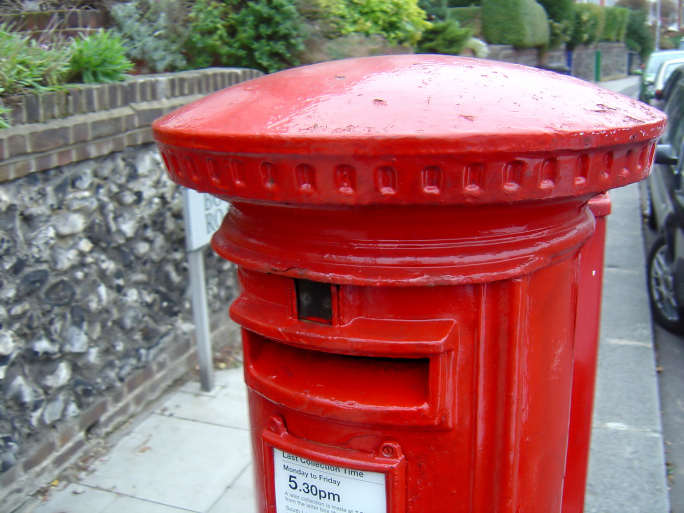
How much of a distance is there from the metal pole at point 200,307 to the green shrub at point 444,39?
5390 mm

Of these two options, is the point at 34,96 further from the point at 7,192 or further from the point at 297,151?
the point at 297,151

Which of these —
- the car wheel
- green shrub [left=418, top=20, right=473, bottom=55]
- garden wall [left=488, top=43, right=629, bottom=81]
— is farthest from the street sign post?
garden wall [left=488, top=43, right=629, bottom=81]

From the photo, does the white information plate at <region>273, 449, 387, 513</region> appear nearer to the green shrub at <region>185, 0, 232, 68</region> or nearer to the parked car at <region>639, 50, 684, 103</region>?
the green shrub at <region>185, 0, 232, 68</region>

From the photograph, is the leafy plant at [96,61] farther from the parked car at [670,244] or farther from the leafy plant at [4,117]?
the parked car at [670,244]

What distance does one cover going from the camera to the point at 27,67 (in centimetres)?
264

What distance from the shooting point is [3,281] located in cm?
237

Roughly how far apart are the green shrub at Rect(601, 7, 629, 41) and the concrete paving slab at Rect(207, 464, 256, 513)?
25834 mm

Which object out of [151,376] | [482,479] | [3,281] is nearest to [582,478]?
[482,479]

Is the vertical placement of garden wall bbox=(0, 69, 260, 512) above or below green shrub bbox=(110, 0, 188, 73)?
below

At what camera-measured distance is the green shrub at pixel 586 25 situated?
18.8 meters

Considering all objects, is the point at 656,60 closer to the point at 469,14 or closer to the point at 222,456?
the point at 469,14

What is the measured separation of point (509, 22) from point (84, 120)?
1089cm

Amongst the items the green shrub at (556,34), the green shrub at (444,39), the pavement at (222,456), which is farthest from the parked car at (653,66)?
the pavement at (222,456)

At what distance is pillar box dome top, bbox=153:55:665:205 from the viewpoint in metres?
0.91
